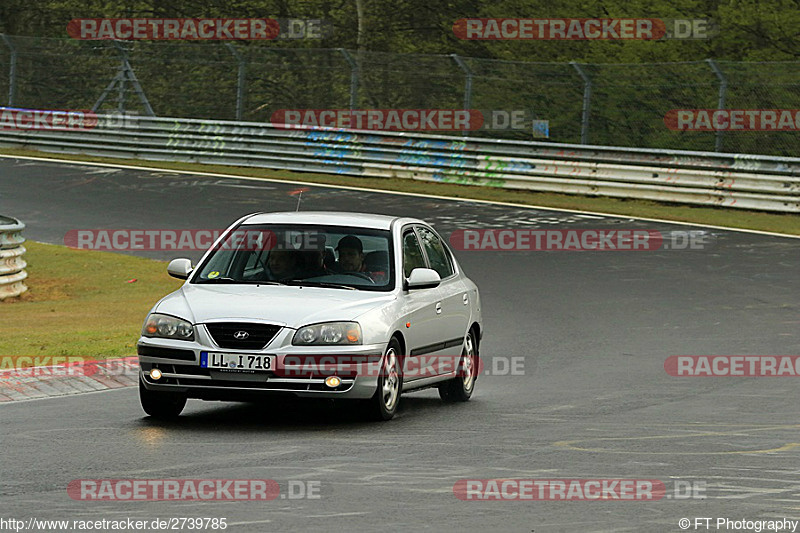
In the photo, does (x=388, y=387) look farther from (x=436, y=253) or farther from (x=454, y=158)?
(x=454, y=158)

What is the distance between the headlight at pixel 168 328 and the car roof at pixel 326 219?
150cm

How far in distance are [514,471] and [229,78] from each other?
30.3m

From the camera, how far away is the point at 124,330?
15.6 m

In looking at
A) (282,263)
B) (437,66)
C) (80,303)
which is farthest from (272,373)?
(437,66)

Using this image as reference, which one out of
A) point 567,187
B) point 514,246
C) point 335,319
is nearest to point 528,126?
point 567,187

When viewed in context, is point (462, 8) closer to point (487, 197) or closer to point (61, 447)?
point (487, 197)

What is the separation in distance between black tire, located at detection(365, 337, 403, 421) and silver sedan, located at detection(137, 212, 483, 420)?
1 cm

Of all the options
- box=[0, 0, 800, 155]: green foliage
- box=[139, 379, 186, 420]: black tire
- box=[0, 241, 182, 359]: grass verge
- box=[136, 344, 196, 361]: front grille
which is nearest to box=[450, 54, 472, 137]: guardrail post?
box=[0, 0, 800, 155]: green foliage

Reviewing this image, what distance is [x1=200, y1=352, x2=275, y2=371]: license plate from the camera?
32.1 ft

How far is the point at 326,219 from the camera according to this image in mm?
11375

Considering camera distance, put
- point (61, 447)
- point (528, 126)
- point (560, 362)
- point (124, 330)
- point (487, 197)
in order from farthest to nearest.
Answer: point (528, 126)
point (487, 197)
point (124, 330)
point (560, 362)
point (61, 447)

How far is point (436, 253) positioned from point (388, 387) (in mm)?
2020

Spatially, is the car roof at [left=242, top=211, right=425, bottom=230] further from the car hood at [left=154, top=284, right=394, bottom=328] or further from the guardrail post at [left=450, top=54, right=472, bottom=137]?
the guardrail post at [left=450, top=54, right=472, bottom=137]

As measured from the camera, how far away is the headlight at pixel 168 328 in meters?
9.98
